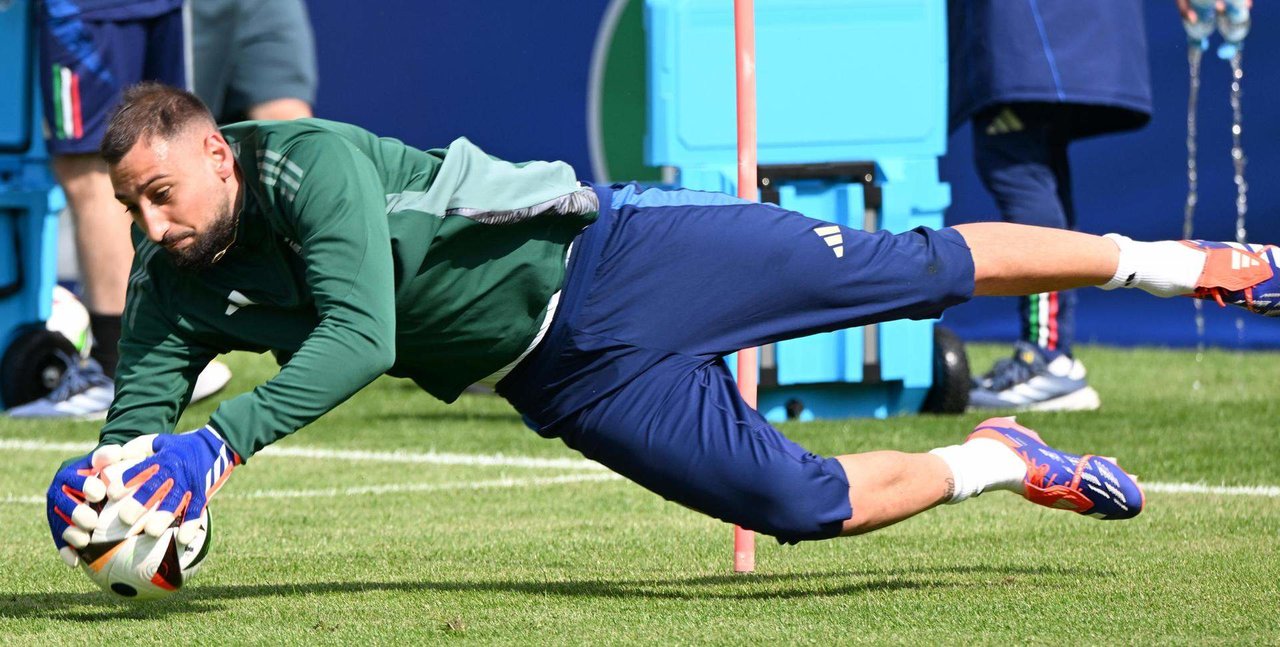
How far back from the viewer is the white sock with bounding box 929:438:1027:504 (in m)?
3.87

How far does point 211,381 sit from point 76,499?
4.05 m

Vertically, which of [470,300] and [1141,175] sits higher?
[470,300]

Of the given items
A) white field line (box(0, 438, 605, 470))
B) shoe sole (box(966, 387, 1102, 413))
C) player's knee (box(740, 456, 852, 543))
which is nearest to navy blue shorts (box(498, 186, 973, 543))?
player's knee (box(740, 456, 852, 543))

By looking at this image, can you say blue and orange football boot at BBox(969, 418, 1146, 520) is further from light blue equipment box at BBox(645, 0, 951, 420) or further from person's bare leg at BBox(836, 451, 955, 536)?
light blue equipment box at BBox(645, 0, 951, 420)

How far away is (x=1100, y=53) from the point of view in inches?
279

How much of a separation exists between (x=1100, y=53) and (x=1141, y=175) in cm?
243

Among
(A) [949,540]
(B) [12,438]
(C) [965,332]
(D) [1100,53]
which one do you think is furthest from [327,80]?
(A) [949,540]

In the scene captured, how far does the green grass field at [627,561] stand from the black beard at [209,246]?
67cm

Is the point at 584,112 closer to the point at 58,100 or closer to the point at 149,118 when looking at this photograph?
the point at 58,100

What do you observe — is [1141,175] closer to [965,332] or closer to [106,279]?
[965,332]

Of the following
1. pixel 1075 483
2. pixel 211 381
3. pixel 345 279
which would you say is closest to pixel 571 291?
pixel 345 279

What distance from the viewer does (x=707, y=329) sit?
3.77m

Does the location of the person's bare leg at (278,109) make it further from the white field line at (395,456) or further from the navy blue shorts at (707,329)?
the navy blue shorts at (707,329)

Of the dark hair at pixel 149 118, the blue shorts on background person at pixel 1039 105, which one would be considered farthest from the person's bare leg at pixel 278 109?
the dark hair at pixel 149 118
